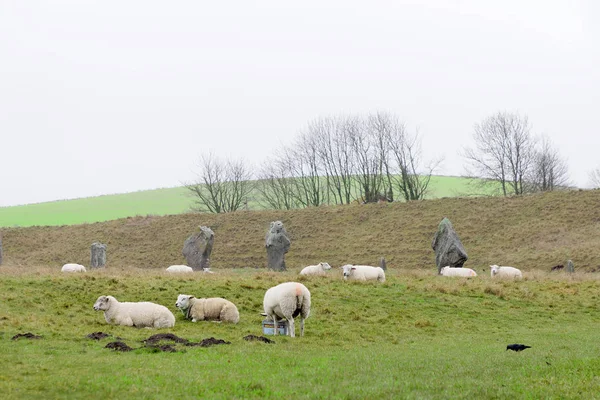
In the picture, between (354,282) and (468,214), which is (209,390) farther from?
(468,214)

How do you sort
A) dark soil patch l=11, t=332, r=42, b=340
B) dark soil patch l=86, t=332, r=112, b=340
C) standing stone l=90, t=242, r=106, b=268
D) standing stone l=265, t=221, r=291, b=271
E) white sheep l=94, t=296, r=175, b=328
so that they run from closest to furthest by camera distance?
1. dark soil patch l=11, t=332, r=42, b=340
2. dark soil patch l=86, t=332, r=112, b=340
3. white sheep l=94, t=296, r=175, b=328
4. standing stone l=265, t=221, r=291, b=271
5. standing stone l=90, t=242, r=106, b=268

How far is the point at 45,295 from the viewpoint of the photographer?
21562mm

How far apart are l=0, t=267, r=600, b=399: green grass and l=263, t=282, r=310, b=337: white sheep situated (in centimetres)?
73

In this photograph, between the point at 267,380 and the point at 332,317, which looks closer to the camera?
the point at 267,380

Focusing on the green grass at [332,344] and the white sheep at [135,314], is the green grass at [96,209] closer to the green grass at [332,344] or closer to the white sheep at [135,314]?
the green grass at [332,344]

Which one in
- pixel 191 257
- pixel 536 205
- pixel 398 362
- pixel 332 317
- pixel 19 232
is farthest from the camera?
pixel 19 232

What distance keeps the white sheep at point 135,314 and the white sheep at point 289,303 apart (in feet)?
9.81

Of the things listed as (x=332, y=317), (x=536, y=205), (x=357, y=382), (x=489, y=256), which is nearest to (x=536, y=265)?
(x=489, y=256)

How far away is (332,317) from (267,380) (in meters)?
9.88

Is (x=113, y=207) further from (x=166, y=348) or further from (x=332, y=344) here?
(x=166, y=348)

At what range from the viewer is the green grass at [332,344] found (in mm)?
10805

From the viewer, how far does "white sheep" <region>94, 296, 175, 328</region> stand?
61.6 ft

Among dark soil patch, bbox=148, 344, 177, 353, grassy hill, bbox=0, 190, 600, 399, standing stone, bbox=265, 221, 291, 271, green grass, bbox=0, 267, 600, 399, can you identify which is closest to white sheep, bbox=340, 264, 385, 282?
green grass, bbox=0, 267, 600, 399

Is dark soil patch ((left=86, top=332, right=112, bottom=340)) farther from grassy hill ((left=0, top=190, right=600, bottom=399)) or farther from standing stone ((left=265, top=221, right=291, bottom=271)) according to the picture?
standing stone ((left=265, top=221, right=291, bottom=271))
